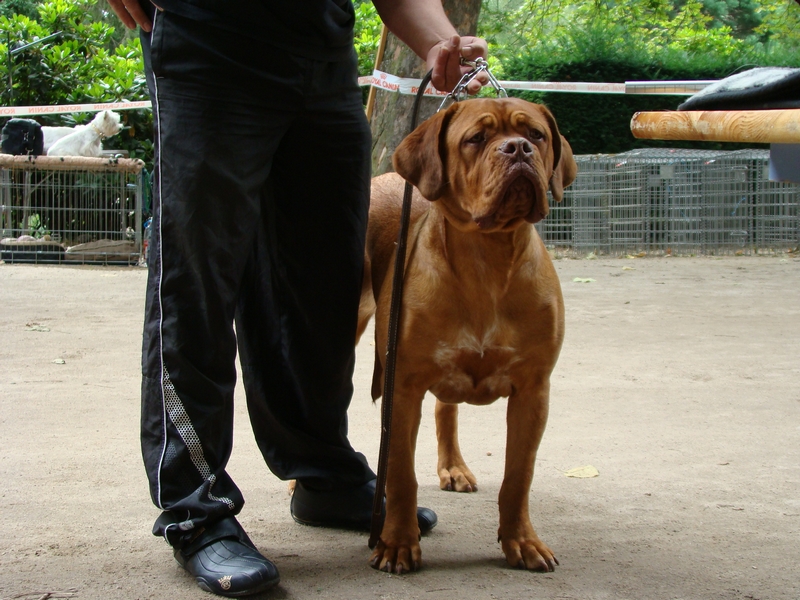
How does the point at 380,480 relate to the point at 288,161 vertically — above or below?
below

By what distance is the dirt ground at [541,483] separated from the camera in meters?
2.49

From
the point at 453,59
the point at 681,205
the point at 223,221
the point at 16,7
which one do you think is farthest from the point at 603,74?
the point at 223,221

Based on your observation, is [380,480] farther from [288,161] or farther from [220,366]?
[288,161]

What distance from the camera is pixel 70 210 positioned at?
11.7 m

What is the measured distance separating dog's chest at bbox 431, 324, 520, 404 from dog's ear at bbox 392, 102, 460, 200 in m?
0.48

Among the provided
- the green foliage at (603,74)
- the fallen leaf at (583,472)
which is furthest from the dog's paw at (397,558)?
the green foliage at (603,74)

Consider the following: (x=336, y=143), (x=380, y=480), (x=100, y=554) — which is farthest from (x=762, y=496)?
(x=100, y=554)

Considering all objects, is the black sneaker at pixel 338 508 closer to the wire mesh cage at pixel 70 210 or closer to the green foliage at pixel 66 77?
the wire mesh cage at pixel 70 210

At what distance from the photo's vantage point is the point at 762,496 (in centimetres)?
323

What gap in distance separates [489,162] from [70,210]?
10297 millimetres

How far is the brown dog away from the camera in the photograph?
8.60 ft

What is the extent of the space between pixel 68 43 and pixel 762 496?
569 inches

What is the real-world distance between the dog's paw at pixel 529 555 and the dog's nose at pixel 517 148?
119cm

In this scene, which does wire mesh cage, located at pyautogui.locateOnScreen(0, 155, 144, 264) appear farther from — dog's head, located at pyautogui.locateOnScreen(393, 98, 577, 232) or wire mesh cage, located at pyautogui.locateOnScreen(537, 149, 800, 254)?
dog's head, located at pyautogui.locateOnScreen(393, 98, 577, 232)
